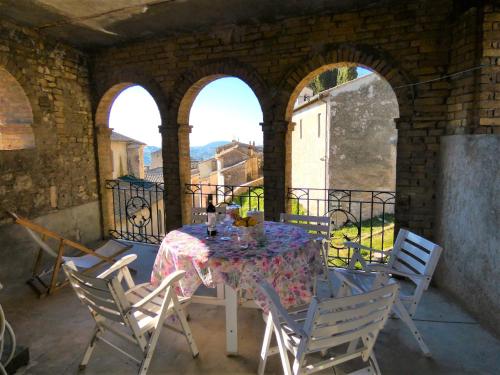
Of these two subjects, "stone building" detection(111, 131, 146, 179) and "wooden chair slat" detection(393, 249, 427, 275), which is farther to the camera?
"stone building" detection(111, 131, 146, 179)

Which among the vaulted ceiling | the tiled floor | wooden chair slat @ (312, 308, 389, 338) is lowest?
the tiled floor

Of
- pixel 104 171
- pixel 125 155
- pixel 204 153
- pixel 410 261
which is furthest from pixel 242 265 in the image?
pixel 204 153

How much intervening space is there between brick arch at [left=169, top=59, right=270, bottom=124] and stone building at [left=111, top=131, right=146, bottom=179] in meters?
11.0

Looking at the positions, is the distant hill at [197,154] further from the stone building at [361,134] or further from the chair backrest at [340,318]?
the chair backrest at [340,318]

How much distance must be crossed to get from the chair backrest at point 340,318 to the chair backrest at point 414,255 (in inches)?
31.3

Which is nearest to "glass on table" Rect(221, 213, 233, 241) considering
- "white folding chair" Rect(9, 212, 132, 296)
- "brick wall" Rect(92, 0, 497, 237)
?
"brick wall" Rect(92, 0, 497, 237)

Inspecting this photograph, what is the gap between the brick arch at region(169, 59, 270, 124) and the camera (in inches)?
187

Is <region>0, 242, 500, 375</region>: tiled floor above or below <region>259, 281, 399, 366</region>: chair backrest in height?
below

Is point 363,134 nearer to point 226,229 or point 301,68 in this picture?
point 301,68

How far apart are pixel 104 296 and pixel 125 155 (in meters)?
17.9

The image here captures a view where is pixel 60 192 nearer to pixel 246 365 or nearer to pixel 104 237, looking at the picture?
pixel 104 237

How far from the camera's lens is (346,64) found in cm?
439

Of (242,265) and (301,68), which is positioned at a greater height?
(301,68)

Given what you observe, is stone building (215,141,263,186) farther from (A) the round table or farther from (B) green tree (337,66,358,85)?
(A) the round table
